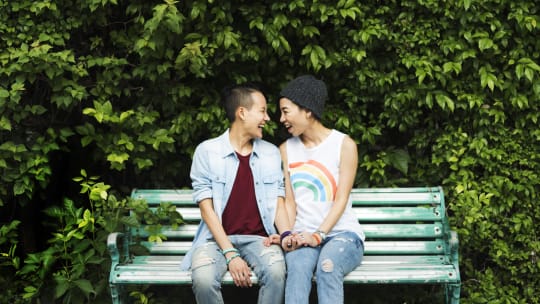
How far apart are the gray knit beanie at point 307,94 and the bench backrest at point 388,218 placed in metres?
0.75

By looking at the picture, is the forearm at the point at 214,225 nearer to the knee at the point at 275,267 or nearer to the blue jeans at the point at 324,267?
the knee at the point at 275,267

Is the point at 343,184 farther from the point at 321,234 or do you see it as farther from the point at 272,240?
the point at 272,240

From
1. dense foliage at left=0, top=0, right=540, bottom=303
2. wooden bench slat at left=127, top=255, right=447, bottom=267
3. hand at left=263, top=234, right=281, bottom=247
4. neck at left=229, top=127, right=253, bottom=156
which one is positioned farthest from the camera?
dense foliage at left=0, top=0, right=540, bottom=303

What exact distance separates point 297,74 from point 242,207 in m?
1.25

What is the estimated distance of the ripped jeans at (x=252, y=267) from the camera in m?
4.06

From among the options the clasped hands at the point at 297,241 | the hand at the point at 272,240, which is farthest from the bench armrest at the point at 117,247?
the clasped hands at the point at 297,241

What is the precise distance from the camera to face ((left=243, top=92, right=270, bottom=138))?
4.49m

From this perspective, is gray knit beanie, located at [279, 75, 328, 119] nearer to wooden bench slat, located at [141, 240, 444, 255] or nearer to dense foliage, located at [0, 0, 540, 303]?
dense foliage, located at [0, 0, 540, 303]

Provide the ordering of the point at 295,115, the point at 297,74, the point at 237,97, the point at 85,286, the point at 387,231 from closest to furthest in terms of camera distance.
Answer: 1. the point at 295,115
2. the point at 237,97
3. the point at 85,286
4. the point at 387,231
5. the point at 297,74

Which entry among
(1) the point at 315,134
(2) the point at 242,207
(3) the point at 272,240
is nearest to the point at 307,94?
(1) the point at 315,134

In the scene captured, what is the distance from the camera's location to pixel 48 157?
5191 mm

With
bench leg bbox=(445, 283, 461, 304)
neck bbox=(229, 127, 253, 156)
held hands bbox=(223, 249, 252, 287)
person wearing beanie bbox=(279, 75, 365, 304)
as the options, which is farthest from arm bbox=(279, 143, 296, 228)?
bench leg bbox=(445, 283, 461, 304)

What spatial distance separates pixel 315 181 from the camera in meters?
4.49

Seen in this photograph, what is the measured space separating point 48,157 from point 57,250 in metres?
0.69
